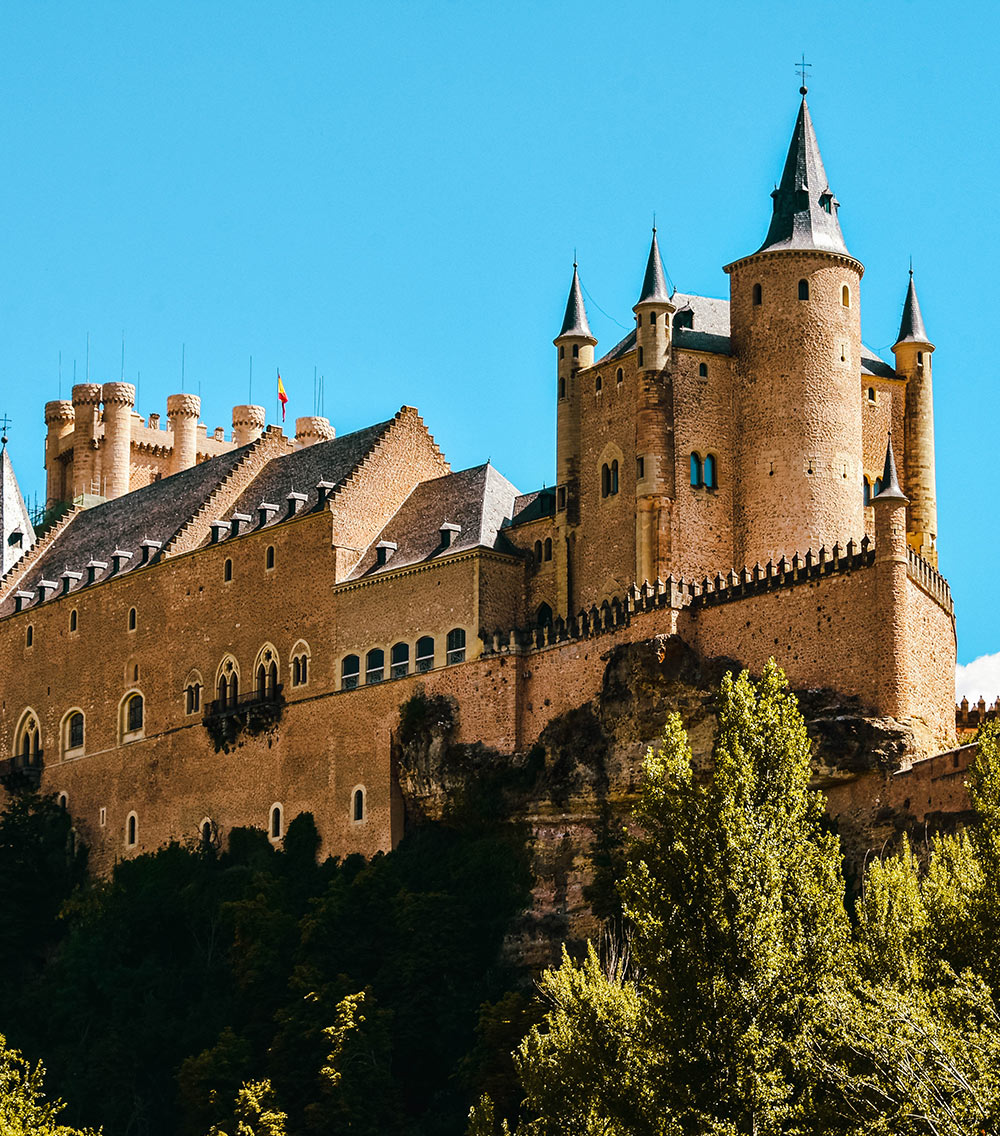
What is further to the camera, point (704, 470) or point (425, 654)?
point (425, 654)

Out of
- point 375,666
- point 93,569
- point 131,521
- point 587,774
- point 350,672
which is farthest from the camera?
point 131,521

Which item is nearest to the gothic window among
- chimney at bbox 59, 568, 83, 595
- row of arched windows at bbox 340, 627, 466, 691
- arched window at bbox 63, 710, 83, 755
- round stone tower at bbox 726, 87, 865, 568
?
round stone tower at bbox 726, 87, 865, 568

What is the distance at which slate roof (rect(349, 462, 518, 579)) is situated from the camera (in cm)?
7962

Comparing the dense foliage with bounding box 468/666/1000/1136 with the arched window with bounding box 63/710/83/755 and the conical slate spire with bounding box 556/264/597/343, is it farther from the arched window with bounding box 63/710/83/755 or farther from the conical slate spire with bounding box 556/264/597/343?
the arched window with bounding box 63/710/83/755

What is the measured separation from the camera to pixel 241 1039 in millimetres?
73812

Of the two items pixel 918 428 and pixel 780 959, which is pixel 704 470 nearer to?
pixel 918 428

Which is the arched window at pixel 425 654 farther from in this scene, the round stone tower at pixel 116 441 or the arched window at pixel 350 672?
the round stone tower at pixel 116 441

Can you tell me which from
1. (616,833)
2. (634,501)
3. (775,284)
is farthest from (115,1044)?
(775,284)

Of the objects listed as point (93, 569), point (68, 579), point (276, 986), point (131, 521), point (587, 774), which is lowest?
point (276, 986)

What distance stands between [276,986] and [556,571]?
15.0 meters

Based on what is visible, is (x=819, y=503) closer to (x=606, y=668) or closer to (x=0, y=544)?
(x=606, y=668)

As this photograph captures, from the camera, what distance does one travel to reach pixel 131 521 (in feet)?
323

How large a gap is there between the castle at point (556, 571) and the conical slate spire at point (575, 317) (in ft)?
0.31

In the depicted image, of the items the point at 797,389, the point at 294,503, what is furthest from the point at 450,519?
the point at 797,389
